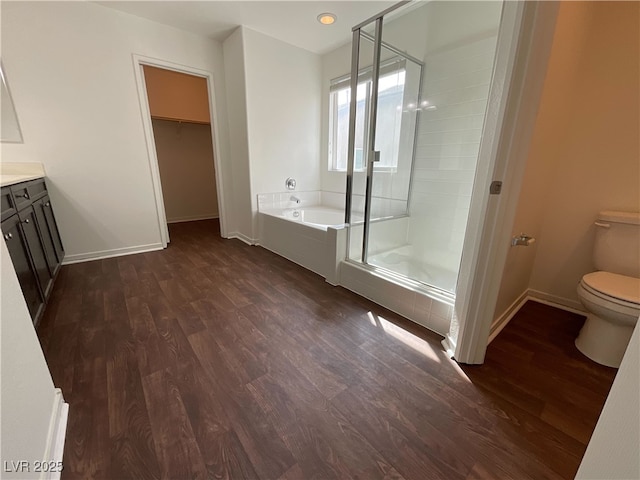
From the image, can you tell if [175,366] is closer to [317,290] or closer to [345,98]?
[317,290]

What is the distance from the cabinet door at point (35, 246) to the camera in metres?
1.63

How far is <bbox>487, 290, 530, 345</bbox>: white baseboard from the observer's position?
61.6 inches

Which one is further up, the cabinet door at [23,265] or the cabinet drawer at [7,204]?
the cabinet drawer at [7,204]

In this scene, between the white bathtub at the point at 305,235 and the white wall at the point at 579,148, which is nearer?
the white wall at the point at 579,148

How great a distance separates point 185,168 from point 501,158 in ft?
15.7

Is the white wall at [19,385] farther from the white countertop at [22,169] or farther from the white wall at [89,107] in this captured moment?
the white wall at [89,107]

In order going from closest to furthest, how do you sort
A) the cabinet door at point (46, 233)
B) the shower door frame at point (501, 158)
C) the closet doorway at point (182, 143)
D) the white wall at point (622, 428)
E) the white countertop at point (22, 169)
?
1. the white wall at point (622, 428)
2. the shower door frame at point (501, 158)
3. the cabinet door at point (46, 233)
4. the white countertop at point (22, 169)
5. the closet doorway at point (182, 143)

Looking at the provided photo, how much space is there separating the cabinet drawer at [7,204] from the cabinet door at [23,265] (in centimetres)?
3

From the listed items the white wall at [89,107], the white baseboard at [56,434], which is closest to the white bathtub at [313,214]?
the white wall at [89,107]

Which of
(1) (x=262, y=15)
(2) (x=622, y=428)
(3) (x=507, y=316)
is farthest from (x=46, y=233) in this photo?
(3) (x=507, y=316)

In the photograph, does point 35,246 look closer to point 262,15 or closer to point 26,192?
point 26,192

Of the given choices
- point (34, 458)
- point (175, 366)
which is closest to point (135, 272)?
point (175, 366)

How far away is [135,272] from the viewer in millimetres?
2426

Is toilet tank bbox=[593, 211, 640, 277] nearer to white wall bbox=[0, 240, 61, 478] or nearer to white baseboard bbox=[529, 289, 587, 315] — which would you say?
white baseboard bbox=[529, 289, 587, 315]
